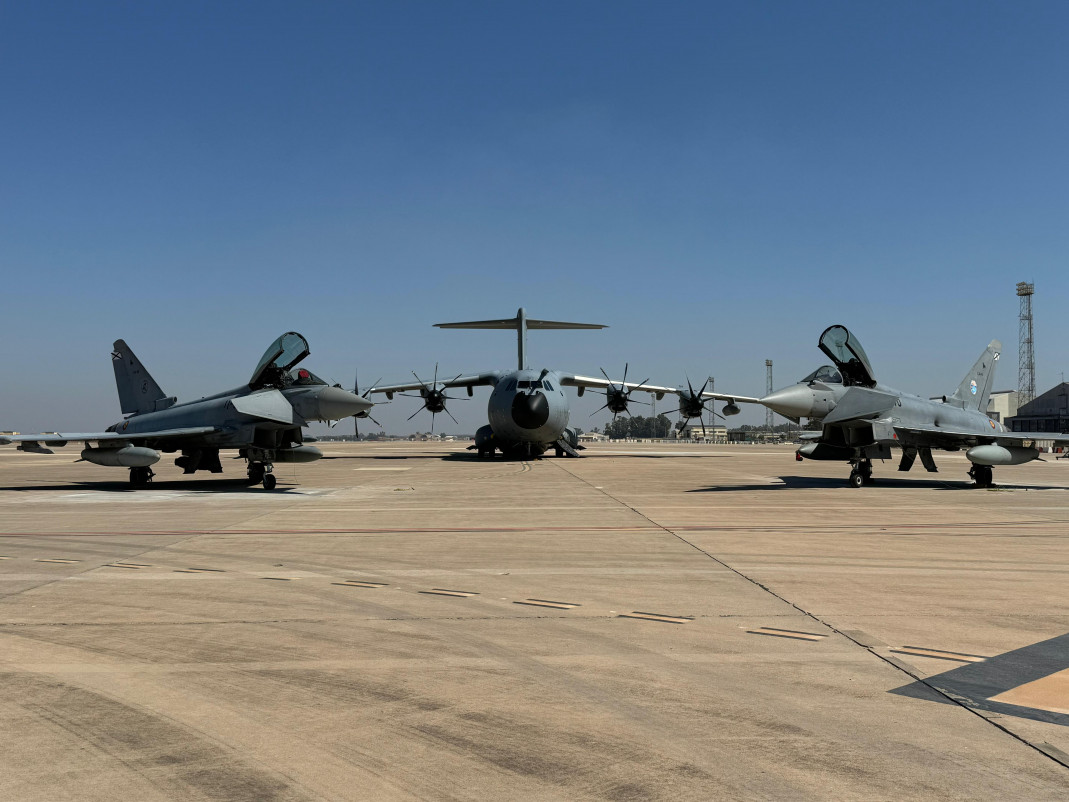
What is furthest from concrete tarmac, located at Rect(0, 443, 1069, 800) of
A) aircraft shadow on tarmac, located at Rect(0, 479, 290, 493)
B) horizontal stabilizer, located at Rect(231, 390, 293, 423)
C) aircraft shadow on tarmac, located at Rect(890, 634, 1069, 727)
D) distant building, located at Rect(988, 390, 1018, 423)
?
distant building, located at Rect(988, 390, 1018, 423)

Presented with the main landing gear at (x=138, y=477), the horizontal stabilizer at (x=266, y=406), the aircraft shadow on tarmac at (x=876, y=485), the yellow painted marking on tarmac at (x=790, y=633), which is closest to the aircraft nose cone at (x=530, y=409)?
the aircraft shadow on tarmac at (x=876, y=485)

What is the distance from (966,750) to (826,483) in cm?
2281

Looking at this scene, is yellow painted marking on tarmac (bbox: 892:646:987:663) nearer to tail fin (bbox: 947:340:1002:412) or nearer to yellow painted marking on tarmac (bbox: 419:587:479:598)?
yellow painted marking on tarmac (bbox: 419:587:479:598)

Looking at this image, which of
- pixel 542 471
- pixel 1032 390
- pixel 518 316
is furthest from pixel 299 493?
pixel 1032 390

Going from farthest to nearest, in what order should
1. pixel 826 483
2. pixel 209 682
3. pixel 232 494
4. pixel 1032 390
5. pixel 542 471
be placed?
pixel 1032 390 < pixel 542 471 < pixel 826 483 < pixel 232 494 < pixel 209 682

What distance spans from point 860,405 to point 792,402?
2086mm

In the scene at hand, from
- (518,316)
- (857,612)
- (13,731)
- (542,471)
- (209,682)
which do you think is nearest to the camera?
(13,731)

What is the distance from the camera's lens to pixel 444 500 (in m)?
18.6

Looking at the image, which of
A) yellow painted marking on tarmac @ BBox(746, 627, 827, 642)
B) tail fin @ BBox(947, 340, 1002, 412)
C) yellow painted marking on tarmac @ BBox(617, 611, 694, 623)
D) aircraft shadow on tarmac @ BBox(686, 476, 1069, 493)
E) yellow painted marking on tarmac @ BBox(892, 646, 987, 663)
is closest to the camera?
yellow painted marking on tarmac @ BBox(892, 646, 987, 663)

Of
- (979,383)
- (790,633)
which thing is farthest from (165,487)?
(979,383)

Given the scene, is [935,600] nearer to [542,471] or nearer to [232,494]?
[232,494]

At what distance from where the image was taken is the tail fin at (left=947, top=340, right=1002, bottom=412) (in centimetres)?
2645

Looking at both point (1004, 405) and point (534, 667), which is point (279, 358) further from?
point (1004, 405)

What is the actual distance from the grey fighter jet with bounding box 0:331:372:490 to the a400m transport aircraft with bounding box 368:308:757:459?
45.9 ft
